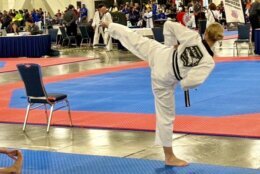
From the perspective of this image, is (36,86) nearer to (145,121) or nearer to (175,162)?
(145,121)

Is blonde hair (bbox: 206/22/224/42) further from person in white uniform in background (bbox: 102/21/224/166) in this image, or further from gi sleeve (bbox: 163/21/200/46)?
gi sleeve (bbox: 163/21/200/46)

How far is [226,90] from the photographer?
10578mm

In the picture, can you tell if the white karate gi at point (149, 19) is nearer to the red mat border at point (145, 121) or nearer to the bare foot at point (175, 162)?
the red mat border at point (145, 121)

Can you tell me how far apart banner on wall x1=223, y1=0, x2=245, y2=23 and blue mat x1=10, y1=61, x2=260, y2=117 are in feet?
18.7

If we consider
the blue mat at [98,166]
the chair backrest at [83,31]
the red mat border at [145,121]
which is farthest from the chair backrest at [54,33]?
the blue mat at [98,166]

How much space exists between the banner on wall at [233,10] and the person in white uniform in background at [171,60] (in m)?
14.3

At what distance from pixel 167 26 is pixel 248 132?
7.43 ft

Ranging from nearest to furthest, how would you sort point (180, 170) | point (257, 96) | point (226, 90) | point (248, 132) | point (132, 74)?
point (180, 170)
point (248, 132)
point (257, 96)
point (226, 90)
point (132, 74)

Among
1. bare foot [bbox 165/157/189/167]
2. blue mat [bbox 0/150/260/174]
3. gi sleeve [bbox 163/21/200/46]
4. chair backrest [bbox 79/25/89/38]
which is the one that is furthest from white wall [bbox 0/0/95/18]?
bare foot [bbox 165/157/189/167]

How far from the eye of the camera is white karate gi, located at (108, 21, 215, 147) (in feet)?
17.2

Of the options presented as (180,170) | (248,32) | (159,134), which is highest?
(248,32)

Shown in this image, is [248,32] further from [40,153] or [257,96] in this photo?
[40,153]

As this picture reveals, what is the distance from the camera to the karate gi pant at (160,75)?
18.0ft

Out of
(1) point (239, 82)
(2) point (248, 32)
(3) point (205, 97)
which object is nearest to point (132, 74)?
(1) point (239, 82)
